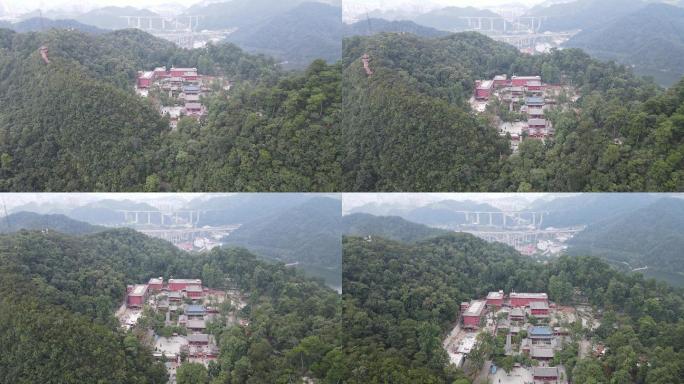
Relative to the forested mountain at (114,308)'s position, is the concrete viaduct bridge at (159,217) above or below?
above

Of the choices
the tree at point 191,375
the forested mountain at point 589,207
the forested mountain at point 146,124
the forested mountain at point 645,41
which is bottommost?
the tree at point 191,375

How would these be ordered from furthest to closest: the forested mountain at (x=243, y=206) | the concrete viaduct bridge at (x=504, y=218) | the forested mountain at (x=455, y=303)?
the forested mountain at (x=243, y=206), the concrete viaduct bridge at (x=504, y=218), the forested mountain at (x=455, y=303)

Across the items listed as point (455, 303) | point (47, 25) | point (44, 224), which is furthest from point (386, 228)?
point (47, 25)

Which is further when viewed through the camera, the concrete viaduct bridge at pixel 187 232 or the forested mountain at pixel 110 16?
the forested mountain at pixel 110 16

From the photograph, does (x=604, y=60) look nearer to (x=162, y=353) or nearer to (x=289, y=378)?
(x=289, y=378)

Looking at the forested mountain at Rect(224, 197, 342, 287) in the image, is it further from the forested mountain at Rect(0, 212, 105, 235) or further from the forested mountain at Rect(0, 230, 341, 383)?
the forested mountain at Rect(0, 212, 105, 235)

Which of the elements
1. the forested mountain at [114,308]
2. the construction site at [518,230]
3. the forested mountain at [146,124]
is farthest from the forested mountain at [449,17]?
the forested mountain at [114,308]

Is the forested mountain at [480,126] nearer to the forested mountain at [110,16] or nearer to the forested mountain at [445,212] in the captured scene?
the forested mountain at [445,212]

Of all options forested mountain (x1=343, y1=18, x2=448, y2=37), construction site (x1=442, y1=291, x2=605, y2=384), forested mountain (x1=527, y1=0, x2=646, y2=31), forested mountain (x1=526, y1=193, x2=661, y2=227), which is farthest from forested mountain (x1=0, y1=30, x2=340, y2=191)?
forested mountain (x1=527, y1=0, x2=646, y2=31)
